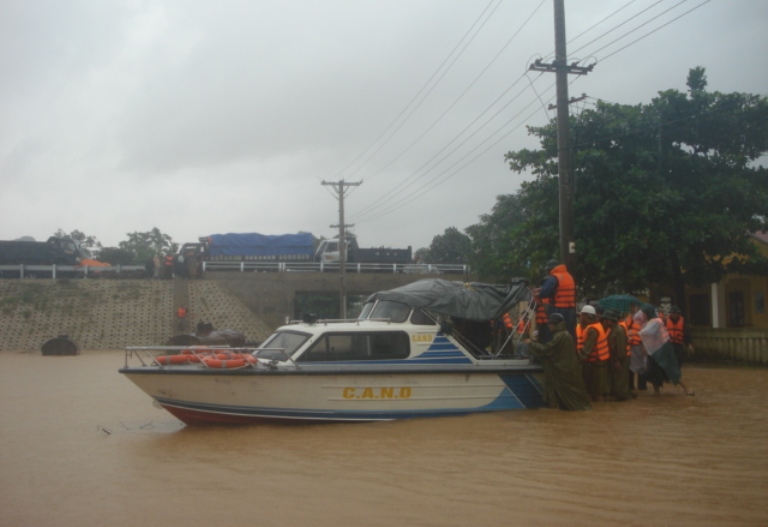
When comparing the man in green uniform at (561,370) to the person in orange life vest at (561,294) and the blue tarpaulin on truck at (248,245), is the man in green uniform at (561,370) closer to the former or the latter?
the person in orange life vest at (561,294)

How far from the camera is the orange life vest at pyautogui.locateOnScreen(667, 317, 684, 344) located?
13933 mm

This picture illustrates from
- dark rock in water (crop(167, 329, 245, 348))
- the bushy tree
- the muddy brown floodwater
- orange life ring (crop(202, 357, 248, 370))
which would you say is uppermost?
the bushy tree

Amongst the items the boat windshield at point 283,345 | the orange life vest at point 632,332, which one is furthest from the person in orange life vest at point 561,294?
Answer: the boat windshield at point 283,345

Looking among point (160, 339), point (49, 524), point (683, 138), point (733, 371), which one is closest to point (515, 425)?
point (49, 524)

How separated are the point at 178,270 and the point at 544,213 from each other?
21956mm

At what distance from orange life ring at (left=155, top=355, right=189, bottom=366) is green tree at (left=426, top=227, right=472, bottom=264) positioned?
136ft

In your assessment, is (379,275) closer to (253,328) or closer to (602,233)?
(253,328)

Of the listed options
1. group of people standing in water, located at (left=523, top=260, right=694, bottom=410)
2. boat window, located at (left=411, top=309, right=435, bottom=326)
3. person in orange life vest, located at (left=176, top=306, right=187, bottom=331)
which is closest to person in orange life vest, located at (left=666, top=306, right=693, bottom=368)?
group of people standing in water, located at (left=523, top=260, right=694, bottom=410)

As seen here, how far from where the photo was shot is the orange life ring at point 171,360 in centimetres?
1070

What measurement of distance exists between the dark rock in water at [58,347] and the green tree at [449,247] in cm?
2887

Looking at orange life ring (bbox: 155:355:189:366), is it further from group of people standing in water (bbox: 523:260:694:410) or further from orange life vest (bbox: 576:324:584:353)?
orange life vest (bbox: 576:324:584:353)

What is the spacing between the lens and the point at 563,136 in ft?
46.4

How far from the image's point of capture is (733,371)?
59.0 ft

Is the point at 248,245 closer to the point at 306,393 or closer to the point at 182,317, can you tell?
the point at 182,317
